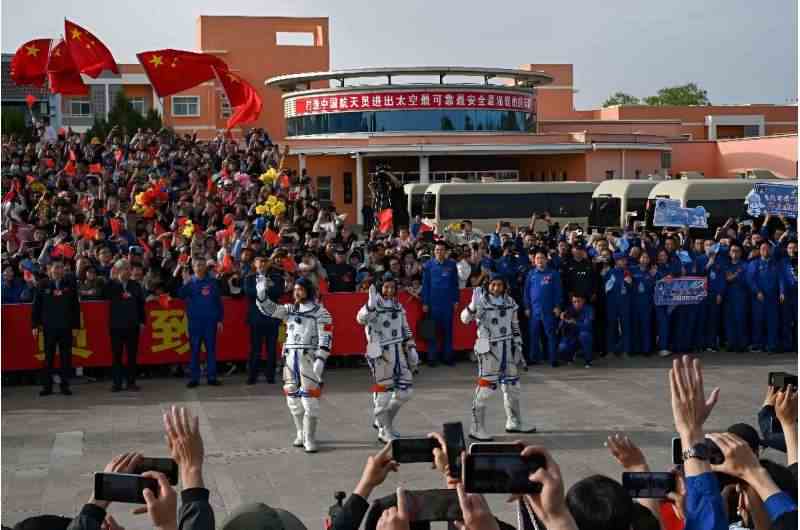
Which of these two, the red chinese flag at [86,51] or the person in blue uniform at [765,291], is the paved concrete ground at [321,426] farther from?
the red chinese flag at [86,51]

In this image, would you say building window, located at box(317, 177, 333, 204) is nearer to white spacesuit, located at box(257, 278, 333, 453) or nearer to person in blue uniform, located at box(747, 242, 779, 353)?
person in blue uniform, located at box(747, 242, 779, 353)

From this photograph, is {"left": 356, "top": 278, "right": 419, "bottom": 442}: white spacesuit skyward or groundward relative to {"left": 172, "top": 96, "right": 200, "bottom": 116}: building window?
groundward

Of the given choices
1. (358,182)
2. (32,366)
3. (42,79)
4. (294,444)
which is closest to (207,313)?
(32,366)

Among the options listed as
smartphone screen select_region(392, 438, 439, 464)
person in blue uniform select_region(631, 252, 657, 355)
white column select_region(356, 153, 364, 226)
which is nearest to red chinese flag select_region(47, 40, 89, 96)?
person in blue uniform select_region(631, 252, 657, 355)

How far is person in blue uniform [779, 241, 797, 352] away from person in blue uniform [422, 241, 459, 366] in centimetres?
529

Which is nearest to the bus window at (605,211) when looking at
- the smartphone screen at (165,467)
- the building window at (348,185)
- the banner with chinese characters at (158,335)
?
the building window at (348,185)

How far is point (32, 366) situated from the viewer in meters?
15.4

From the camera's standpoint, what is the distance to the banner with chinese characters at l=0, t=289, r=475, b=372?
50.4ft

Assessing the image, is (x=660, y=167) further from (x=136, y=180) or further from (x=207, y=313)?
(x=207, y=313)

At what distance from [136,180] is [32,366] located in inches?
348

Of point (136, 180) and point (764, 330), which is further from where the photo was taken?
point (136, 180)

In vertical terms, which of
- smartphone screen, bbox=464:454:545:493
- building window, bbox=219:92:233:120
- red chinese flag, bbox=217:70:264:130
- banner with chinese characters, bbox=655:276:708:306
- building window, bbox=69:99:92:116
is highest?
building window, bbox=69:99:92:116

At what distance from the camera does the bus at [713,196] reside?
32094mm

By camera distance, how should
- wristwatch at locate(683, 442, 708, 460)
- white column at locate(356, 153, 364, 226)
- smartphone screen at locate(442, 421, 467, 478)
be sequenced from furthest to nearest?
white column at locate(356, 153, 364, 226) → smartphone screen at locate(442, 421, 467, 478) → wristwatch at locate(683, 442, 708, 460)
